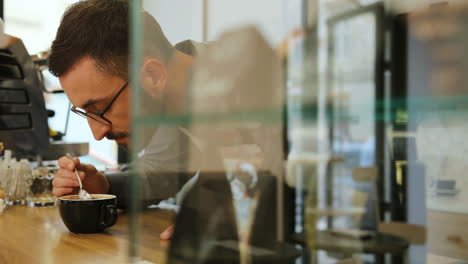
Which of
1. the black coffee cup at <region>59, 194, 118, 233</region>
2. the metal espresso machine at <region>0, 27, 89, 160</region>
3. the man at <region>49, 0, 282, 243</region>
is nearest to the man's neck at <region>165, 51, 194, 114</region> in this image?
the man at <region>49, 0, 282, 243</region>

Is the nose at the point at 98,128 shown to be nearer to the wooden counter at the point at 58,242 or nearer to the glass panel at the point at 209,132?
the wooden counter at the point at 58,242

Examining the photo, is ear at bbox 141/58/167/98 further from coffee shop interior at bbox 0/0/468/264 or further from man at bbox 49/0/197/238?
man at bbox 49/0/197/238

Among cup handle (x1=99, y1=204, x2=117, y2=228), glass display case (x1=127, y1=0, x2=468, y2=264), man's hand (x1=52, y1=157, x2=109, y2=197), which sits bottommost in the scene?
cup handle (x1=99, y1=204, x2=117, y2=228)

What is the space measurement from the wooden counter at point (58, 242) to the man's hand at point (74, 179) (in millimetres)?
103

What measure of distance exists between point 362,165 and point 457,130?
0.07 m

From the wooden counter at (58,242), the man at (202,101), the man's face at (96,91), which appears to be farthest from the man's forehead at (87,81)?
the man at (202,101)

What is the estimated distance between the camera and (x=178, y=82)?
19.2 inches

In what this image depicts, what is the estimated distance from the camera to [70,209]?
1002mm

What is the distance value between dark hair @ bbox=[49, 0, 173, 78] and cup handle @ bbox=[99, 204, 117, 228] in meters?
0.36

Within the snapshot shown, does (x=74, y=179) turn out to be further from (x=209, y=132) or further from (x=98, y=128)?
(x=209, y=132)

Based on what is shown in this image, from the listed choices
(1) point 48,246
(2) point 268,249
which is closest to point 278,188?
(2) point 268,249

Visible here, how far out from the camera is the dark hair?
1.12 m

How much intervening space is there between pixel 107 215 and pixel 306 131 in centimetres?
81

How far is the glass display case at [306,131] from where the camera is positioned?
1.01 ft
